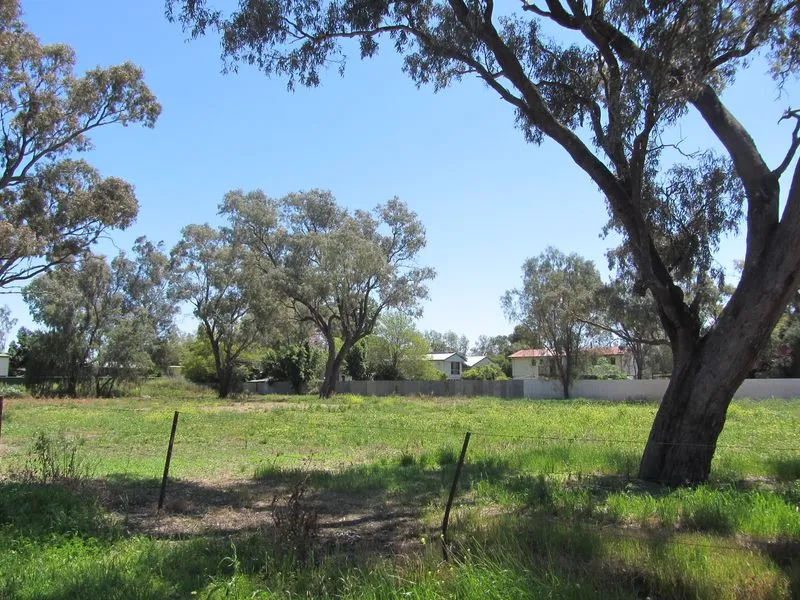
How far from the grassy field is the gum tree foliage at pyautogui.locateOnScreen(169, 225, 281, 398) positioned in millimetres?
37966

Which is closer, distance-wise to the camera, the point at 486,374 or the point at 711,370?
the point at 711,370

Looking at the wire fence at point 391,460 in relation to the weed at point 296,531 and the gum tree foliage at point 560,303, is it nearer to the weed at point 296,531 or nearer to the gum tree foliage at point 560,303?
the weed at point 296,531

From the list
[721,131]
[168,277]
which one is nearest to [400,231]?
[168,277]

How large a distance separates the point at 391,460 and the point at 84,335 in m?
44.3

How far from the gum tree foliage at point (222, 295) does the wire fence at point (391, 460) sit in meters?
30.4

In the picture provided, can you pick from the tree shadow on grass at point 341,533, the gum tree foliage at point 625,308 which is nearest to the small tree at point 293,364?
the gum tree foliage at point 625,308

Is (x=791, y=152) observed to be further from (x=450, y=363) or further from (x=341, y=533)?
(x=450, y=363)

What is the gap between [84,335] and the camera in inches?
1966

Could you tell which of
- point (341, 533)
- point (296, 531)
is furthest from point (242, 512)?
point (296, 531)

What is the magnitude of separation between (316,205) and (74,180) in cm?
2715

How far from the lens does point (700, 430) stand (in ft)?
31.6

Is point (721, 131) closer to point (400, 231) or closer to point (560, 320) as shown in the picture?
point (400, 231)

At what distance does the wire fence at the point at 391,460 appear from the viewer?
9055 millimetres

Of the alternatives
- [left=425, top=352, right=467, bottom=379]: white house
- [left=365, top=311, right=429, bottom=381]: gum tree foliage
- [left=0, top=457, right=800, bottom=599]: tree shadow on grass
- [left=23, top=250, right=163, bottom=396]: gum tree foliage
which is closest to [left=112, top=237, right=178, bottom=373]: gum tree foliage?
[left=23, top=250, right=163, bottom=396]: gum tree foliage
